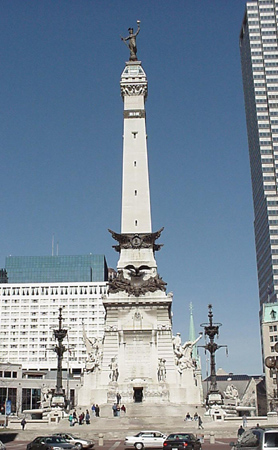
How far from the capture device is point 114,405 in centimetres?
4247

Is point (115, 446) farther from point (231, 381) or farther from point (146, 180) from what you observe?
point (231, 381)

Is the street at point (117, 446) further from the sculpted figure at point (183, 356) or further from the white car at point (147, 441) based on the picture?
the sculpted figure at point (183, 356)

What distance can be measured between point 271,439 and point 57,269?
108054 mm

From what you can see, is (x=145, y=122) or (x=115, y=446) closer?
(x=115, y=446)

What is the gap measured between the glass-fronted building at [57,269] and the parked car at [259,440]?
10445 centimetres

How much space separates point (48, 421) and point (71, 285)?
80.5 m

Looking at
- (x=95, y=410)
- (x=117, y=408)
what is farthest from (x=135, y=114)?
(x=95, y=410)

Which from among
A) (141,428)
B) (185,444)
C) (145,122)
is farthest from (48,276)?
(185,444)

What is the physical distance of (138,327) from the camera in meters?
49.7

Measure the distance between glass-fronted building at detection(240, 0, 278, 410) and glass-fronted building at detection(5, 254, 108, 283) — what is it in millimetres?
37232

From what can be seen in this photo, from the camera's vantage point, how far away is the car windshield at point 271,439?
14688mm

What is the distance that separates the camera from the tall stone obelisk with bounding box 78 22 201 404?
47031 mm

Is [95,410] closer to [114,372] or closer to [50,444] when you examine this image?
[114,372]

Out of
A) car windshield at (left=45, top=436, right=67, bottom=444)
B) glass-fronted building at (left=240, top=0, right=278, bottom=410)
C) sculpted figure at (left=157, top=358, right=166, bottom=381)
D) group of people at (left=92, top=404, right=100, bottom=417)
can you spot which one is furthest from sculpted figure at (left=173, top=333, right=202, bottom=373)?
glass-fronted building at (left=240, top=0, right=278, bottom=410)
